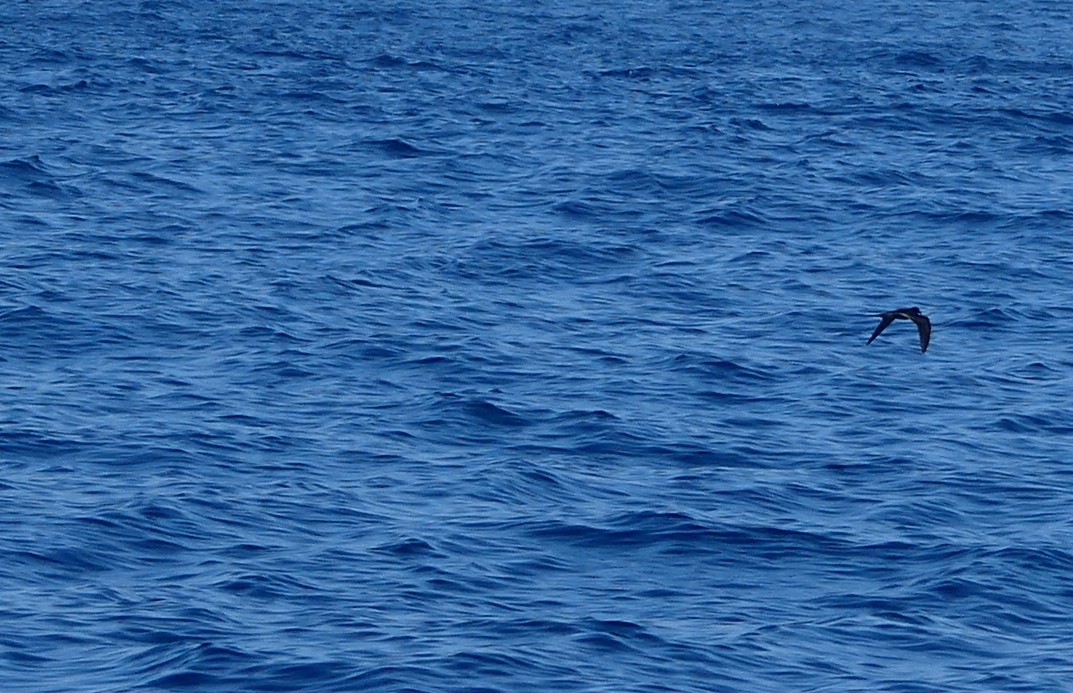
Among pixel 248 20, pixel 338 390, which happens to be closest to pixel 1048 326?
pixel 338 390

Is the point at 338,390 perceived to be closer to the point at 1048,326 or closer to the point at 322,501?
the point at 322,501

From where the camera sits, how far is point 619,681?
20016 mm

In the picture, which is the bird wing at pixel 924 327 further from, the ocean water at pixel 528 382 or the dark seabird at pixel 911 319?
the ocean water at pixel 528 382

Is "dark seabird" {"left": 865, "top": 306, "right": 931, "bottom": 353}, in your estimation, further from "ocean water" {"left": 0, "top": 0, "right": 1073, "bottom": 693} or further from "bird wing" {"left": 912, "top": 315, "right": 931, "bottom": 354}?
"ocean water" {"left": 0, "top": 0, "right": 1073, "bottom": 693}

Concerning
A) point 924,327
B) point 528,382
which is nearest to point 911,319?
point 924,327

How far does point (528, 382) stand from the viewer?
99.2 feet

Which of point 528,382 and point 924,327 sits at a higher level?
point 924,327

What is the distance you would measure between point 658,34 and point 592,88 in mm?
13029

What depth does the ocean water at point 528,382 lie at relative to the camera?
21.3 meters

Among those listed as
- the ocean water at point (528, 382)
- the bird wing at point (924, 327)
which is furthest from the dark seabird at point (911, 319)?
the ocean water at point (528, 382)

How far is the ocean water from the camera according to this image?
837 inches

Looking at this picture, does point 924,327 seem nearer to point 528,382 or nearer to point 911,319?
point 911,319

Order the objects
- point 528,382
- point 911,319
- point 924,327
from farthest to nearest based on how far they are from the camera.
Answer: point 528,382, point 924,327, point 911,319

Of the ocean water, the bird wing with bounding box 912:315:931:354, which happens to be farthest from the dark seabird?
the ocean water
